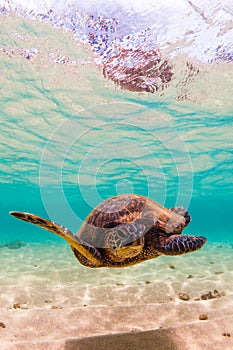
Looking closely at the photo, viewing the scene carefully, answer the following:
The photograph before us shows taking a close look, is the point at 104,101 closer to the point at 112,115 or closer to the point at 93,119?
the point at 112,115

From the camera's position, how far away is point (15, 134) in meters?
21.7

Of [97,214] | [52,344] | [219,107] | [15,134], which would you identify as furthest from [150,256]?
[15,134]

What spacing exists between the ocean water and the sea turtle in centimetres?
176

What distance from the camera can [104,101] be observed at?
1662 cm

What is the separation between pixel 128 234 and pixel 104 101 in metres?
13.9

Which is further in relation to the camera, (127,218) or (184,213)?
(184,213)

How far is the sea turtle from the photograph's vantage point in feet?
12.9

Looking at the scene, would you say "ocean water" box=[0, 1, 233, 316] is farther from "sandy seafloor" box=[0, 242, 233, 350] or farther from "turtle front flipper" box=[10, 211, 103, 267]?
"turtle front flipper" box=[10, 211, 103, 267]

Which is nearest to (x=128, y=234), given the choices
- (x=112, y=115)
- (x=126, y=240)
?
(x=126, y=240)

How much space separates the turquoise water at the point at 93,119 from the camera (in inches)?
481

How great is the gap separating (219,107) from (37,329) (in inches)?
646

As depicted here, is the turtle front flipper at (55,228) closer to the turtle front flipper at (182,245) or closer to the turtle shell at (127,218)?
the turtle shell at (127,218)

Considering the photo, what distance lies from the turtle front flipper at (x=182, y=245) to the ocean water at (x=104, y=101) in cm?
305

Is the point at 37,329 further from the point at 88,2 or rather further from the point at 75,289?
the point at 88,2
